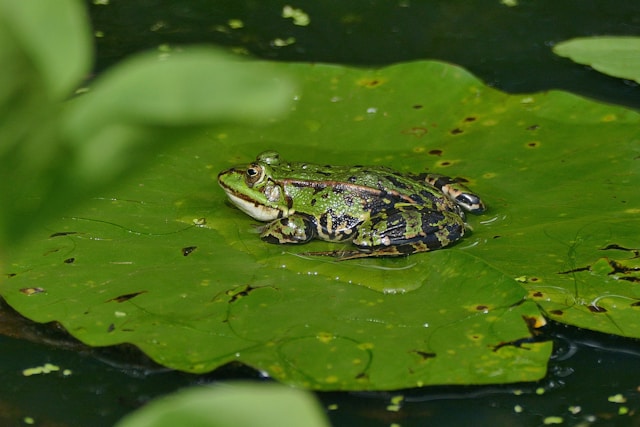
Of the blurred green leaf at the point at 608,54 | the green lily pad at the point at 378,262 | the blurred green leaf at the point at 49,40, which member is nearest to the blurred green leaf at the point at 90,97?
the blurred green leaf at the point at 49,40

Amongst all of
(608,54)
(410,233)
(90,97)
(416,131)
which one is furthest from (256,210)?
(90,97)

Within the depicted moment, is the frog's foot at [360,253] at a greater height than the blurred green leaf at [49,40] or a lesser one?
lesser

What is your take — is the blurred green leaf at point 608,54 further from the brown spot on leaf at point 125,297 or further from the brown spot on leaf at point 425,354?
the brown spot on leaf at point 125,297

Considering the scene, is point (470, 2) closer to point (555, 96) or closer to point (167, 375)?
point (555, 96)

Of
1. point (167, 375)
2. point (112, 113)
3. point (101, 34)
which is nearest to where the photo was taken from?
point (112, 113)

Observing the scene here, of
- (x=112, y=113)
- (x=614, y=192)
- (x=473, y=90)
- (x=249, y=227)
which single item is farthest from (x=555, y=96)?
(x=112, y=113)

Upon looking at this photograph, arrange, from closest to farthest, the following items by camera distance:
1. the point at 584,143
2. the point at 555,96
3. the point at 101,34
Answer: the point at 584,143 < the point at 555,96 < the point at 101,34
